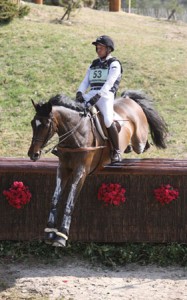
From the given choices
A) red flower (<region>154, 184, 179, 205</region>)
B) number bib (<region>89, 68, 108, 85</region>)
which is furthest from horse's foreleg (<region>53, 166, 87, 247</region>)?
number bib (<region>89, 68, 108, 85</region>)

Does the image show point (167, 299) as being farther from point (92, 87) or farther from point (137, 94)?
point (137, 94)

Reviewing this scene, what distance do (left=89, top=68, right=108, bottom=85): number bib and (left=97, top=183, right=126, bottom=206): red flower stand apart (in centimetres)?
125

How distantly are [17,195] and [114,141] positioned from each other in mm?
1306

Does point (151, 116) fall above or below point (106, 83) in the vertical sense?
below

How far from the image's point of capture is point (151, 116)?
862 centimetres

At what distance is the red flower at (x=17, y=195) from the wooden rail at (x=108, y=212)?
117mm

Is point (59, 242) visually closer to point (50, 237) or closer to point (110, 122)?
point (50, 237)

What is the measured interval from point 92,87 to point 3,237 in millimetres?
2112

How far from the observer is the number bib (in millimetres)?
6988

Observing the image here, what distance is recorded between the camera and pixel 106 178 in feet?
23.4

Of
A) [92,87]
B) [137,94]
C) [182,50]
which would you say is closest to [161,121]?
[137,94]

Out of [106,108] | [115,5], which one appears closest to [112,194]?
[106,108]

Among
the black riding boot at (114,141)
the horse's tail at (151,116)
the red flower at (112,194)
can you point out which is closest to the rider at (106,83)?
the black riding boot at (114,141)

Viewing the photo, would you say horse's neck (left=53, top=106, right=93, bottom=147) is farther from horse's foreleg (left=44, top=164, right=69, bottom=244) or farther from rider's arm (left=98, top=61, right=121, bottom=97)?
rider's arm (left=98, top=61, right=121, bottom=97)
